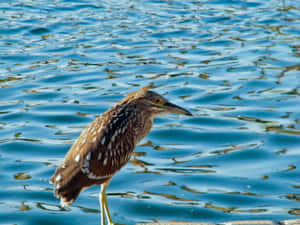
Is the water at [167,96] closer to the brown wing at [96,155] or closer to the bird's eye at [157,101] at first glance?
the brown wing at [96,155]

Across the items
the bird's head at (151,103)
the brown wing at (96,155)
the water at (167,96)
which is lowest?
the water at (167,96)

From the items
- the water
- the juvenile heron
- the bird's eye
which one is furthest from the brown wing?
the water

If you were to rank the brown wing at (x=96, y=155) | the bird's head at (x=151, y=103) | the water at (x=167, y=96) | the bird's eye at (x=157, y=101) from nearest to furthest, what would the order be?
the brown wing at (x=96, y=155)
the bird's head at (x=151, y=103)
the bird's eye at (x=157, y=101)
the water at (x=167, y=96)

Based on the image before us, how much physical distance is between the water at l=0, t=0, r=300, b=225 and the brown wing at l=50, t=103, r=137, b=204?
1712mm

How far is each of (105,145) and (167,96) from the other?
6.16 meters

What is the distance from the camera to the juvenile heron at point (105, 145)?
6.61 meters

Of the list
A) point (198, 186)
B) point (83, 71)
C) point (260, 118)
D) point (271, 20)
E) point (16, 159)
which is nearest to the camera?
point (198, 186)

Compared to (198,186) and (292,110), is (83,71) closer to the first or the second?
(292,110)

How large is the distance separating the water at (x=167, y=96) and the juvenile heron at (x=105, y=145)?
169 centimetres

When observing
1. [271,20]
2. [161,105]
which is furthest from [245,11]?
[161,105]

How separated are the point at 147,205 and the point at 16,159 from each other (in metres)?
2.78

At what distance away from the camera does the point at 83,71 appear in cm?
1470

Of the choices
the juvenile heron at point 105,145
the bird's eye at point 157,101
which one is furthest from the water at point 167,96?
the bird's eye at point 157,101

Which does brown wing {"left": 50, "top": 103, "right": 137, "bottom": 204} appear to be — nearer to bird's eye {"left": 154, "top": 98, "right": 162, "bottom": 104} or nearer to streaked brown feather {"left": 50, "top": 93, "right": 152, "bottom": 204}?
streaked brown feather {"left": 50, "top": 93, "right": 152, "bottom": 204}
